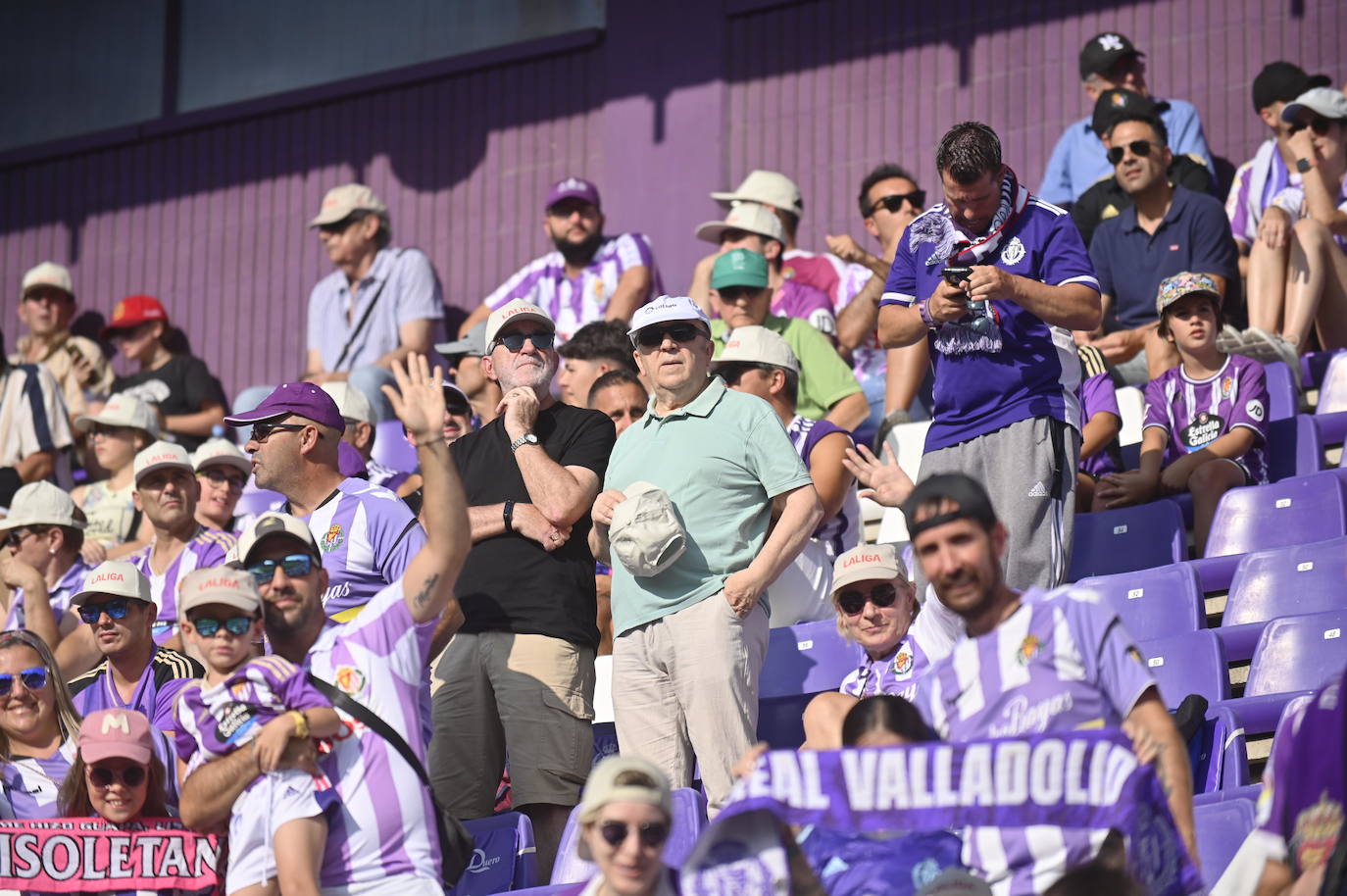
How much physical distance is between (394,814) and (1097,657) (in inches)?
67.9

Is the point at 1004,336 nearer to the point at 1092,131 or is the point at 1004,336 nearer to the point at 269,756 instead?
the point at 269,756

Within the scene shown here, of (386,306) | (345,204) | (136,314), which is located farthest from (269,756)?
(136,314)

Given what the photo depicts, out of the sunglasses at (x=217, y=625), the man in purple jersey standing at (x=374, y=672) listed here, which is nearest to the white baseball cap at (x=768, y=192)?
the man in purple jersey standing at (x=374, y=672)

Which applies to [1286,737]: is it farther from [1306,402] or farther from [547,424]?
[1306,402]

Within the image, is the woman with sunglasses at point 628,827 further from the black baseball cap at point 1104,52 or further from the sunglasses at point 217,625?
the black baseball cap at point 1104,52

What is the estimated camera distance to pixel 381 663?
4.66 metres

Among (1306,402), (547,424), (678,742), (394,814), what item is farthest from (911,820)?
(1306,402)

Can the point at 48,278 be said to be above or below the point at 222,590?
above

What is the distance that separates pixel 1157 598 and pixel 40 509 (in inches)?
183

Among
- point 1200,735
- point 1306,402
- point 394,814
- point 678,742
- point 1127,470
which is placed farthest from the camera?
point 1306,402

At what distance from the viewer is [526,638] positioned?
18.8 feet

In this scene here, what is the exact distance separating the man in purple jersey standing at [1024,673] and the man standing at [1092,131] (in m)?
5.50

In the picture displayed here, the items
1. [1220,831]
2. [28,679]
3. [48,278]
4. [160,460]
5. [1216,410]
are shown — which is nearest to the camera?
[1220,831]

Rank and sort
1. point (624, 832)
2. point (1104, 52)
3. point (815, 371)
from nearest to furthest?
1. point (624, 832)
2. point (815, 371)
3. point (1104, 52)
